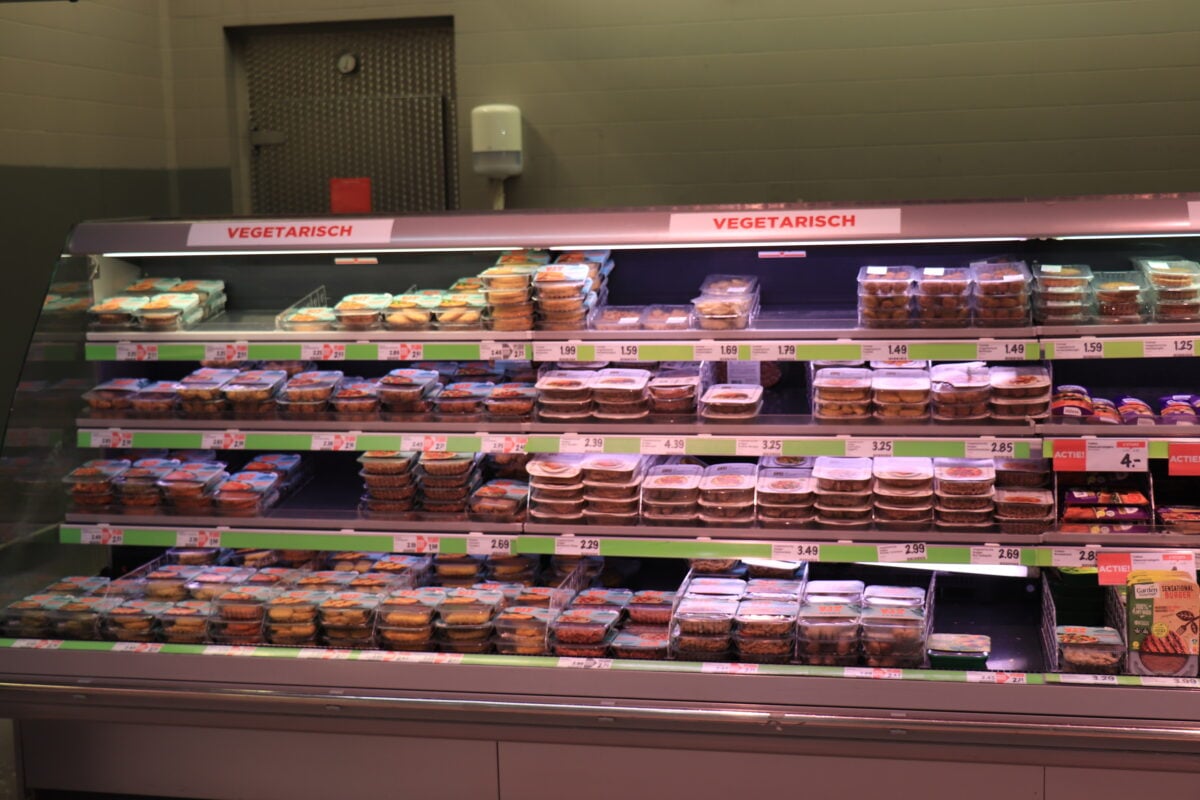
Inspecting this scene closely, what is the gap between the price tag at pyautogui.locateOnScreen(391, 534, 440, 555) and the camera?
169 inches

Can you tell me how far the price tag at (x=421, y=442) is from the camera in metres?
4.28

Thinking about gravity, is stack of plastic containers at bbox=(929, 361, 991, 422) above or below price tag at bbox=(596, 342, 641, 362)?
below

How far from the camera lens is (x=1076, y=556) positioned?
153 inches

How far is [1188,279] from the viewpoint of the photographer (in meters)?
3.83

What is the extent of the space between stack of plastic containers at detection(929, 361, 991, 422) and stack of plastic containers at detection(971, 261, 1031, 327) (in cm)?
19

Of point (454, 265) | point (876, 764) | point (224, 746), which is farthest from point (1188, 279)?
point (224, 746)

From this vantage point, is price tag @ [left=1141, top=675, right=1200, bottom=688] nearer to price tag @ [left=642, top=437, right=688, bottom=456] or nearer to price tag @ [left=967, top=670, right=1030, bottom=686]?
price tag @ [left=967, top=670, right=1030, bottom=686]

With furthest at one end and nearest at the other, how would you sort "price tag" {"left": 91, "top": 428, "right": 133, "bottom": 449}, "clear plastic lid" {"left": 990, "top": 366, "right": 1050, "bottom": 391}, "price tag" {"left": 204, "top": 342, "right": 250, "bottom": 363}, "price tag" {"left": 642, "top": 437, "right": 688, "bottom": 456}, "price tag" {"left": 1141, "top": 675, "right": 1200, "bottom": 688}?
"price tag" {"left": 91, "top": 428, "right": 133, "bottom": 449} → "price tag" {"left": 204, "top": 342, "right": 250, "bottom": 363} → "price tag" {"left": 642, "top": 437, "right": 688, "bottom": 456} → "clear plastic lid" {"left": 990, "top": 366, "right": 1050, "bottom": 391} → "price tag" {"left": 1141, "top": 675, "right": 1200, "bottom": 688}

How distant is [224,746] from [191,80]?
4.34 metres

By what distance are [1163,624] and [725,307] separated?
5.66ft

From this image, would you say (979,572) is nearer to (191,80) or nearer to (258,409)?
(258,409)

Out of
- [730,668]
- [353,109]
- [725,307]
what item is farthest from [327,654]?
[353,109]

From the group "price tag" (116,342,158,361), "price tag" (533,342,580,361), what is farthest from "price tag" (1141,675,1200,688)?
"price tag" (116,342,158,361)

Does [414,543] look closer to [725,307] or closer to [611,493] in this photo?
[611,493]
